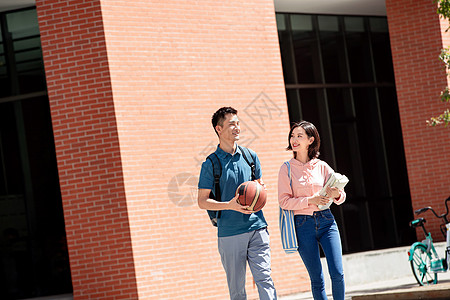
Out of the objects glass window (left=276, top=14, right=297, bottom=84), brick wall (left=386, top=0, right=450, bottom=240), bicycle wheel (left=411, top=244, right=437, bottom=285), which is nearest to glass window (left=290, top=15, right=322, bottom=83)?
glass window (left=276, top=14, right=297, bottom=84)

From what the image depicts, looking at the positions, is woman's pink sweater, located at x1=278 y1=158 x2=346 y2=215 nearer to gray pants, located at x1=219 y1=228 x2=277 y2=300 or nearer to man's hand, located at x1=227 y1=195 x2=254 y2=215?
gray pants, located at x1=219 y1=228 x2=277 y2=300

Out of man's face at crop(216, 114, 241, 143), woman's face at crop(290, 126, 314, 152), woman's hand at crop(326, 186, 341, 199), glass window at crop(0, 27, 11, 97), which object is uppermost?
glass window at crop(0, 27, 11, 97)

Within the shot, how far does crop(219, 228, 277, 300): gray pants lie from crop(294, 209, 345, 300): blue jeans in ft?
1.32

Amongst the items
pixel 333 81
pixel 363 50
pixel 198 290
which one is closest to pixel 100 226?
pixel 198 290

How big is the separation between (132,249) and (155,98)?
226 centimetres

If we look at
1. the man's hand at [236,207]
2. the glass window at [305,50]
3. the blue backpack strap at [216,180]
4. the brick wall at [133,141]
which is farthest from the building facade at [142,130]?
the man's hand at [236,207]

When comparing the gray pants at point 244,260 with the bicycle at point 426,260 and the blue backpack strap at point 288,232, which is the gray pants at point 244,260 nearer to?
the blue backpack strap at point 288,232

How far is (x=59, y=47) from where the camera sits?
385 inches

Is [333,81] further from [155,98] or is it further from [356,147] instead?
[155,98]

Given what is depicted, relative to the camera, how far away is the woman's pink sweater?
19.6 feet

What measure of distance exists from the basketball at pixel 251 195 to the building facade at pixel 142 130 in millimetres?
4188

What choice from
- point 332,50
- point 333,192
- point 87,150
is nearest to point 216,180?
point 333,192

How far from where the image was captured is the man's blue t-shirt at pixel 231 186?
Result: 5.76 meters

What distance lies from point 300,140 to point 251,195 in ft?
3.05
